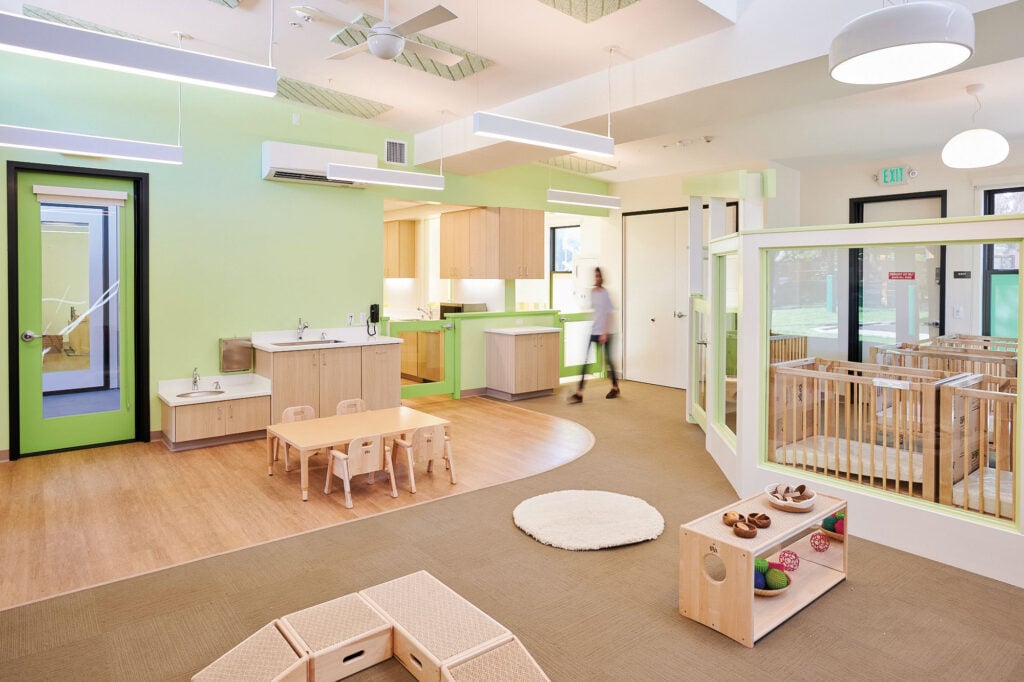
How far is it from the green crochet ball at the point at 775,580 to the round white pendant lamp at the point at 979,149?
3883mm

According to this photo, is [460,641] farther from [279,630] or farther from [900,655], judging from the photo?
[900,655]

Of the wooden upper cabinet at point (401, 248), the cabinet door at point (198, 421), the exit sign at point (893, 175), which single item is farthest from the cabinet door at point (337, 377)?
the exit sign at point (893, 175)

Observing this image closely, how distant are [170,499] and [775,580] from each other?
403 cm

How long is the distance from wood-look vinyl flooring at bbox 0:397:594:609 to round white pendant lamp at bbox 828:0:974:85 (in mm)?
3612

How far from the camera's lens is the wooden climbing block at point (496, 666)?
2.28 metres

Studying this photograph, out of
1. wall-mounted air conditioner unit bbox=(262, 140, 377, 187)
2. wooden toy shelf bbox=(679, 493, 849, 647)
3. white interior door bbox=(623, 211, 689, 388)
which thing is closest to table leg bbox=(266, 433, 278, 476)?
wall-mounted air conditioner unit bbox=(262, 140, 377, 187)

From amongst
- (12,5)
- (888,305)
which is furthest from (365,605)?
(888,305)

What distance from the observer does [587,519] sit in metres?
4.08

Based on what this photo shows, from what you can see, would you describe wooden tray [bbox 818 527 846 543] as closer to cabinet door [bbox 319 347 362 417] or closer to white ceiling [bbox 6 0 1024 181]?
white ceiling [bbox 6 0 1024 181]

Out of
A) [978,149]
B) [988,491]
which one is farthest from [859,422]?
[978,149]

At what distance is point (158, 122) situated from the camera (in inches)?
233

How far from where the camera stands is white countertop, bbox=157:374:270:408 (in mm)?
5848

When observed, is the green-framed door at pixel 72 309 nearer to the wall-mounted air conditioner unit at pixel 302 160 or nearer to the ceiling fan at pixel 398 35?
the wall-mounted air conditioner unit at pixel 302 160

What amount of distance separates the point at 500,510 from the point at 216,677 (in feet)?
7.36
